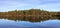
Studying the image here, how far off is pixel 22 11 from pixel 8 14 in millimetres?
10832

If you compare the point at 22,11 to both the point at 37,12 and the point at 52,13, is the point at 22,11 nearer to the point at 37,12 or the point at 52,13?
the point at 37,12

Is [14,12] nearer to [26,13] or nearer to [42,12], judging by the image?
[26,13]

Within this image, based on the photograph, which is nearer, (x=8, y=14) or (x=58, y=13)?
(x=8, y=14)

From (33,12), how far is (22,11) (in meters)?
7.69

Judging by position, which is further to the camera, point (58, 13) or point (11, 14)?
point (58, 13)

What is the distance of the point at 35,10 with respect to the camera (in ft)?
399

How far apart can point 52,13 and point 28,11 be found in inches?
649

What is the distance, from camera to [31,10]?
4759 inches

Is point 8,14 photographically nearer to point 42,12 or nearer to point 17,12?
point 17,12

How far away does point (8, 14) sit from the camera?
399ft

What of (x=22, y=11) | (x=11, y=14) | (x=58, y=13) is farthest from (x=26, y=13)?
(x=58, y=13)

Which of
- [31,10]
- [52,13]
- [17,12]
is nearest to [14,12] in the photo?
[17,12]

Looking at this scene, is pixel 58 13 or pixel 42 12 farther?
pixel 58 13

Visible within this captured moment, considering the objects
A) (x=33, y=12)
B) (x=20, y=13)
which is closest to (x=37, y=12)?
(x=33, y=12)
